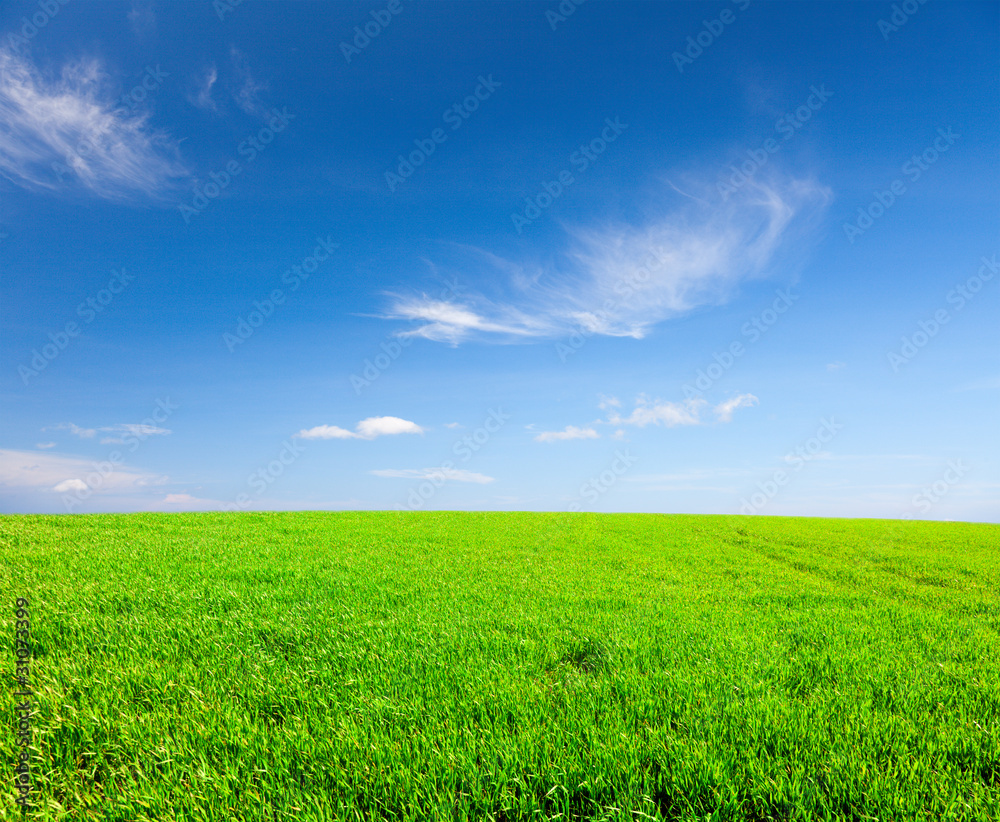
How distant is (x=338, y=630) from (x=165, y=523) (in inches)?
607

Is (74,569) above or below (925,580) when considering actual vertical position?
above

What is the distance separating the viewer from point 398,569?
10648 mm

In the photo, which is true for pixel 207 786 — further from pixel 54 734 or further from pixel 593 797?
pixel 593 797

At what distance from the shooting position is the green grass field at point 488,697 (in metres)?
3.23

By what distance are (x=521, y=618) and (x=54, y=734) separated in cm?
496

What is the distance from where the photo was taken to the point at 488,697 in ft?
14.6

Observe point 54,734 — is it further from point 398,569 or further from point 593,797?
point 398,569

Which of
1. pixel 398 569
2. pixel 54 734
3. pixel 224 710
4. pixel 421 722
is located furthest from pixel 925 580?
pixel 54 734

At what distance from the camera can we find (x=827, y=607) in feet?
28.7

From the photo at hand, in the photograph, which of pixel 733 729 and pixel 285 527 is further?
pixel 285 527

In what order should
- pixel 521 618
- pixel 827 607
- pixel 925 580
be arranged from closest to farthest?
pixel 521 618, pixel 827 607, pixel 925 580

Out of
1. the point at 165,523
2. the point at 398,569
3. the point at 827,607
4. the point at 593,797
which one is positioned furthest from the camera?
the point at 165,523

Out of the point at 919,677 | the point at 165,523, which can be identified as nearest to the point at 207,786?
the point at 919,677

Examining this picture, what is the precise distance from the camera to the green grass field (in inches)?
127
